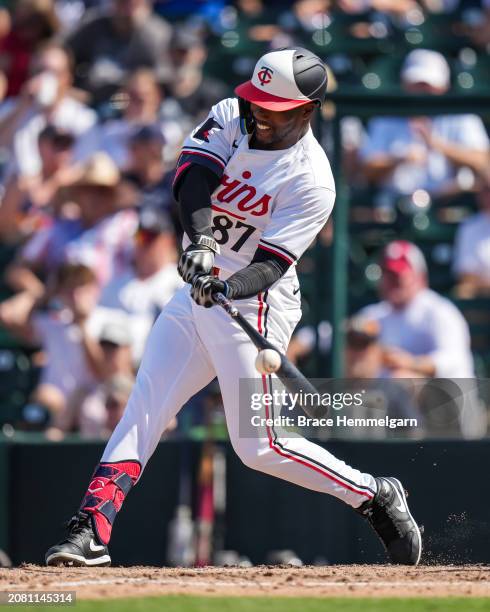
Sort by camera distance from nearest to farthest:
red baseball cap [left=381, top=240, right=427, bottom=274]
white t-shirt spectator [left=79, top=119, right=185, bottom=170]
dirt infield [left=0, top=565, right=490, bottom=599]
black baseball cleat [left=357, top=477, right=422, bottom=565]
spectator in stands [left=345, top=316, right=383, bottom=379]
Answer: dirt infield [left=0, top=565, right=490, bottom=599]
black baseball cleat [left=357, top=477, right=422, bottom=565]
spectator in stands [left=345, top=316, right=383, bottom=379]
red baseball cap [left=381, top=240, right=427, bottom=274]
white t-shirt spectator [left=79, top=119, right=185, bottom=170]

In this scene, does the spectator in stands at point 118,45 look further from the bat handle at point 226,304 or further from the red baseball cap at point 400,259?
the bat handle at point 226,304

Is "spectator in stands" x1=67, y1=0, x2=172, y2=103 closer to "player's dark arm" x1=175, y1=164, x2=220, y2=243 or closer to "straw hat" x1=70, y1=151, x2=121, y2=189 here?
"straw hat" x1=70, y1=151, x2=121, y2=189

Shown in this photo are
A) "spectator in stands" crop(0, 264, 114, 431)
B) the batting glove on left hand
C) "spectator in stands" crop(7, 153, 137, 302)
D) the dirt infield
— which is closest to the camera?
the dirt infield

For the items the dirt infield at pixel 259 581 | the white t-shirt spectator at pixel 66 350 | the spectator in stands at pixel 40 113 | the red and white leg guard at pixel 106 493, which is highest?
the spectator in stands at pixel 40 113

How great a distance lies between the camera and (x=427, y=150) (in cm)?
862

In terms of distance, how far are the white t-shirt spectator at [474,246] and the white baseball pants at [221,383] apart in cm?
313

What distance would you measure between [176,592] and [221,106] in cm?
205

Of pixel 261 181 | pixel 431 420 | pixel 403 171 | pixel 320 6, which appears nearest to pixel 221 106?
pixel 261 181

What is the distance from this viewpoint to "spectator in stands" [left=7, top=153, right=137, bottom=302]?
827 cm

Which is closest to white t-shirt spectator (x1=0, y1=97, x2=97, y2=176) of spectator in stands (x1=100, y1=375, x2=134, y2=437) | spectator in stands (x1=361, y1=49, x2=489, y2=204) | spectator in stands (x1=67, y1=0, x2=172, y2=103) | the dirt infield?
spectator in stands (x1=67, y1=0, x2=172, y2=103)

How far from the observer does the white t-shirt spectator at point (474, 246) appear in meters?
8.11

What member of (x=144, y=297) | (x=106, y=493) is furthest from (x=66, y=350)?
(x=106, y=493)

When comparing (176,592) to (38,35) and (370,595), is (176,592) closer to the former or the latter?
(370,595)

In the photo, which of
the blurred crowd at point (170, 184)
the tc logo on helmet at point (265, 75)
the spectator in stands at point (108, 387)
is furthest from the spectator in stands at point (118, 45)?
the tc logo on helmet at point (265, 75)
